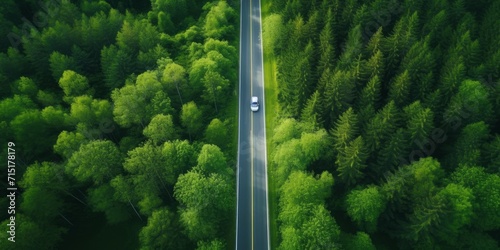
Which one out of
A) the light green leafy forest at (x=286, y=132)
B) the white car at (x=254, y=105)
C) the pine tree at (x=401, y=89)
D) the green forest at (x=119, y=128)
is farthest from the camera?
the white car at (x=254, y=105)

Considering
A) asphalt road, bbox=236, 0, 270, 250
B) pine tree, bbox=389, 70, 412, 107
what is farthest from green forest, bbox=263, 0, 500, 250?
asphalt road, bbox=236, 0, 270, 250

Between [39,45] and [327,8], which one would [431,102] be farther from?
[39,45]

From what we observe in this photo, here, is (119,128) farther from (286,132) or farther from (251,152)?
(286,132)

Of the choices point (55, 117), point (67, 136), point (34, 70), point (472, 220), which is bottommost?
point (472, 220)

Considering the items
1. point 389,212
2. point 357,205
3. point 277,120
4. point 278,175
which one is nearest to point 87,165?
point 278,175

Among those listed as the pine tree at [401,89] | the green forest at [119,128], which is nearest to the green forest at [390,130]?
the pine tree at [401,89]

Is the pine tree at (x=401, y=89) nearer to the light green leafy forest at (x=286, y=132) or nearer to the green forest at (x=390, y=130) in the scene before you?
the green forest at (x=390, y=130)
